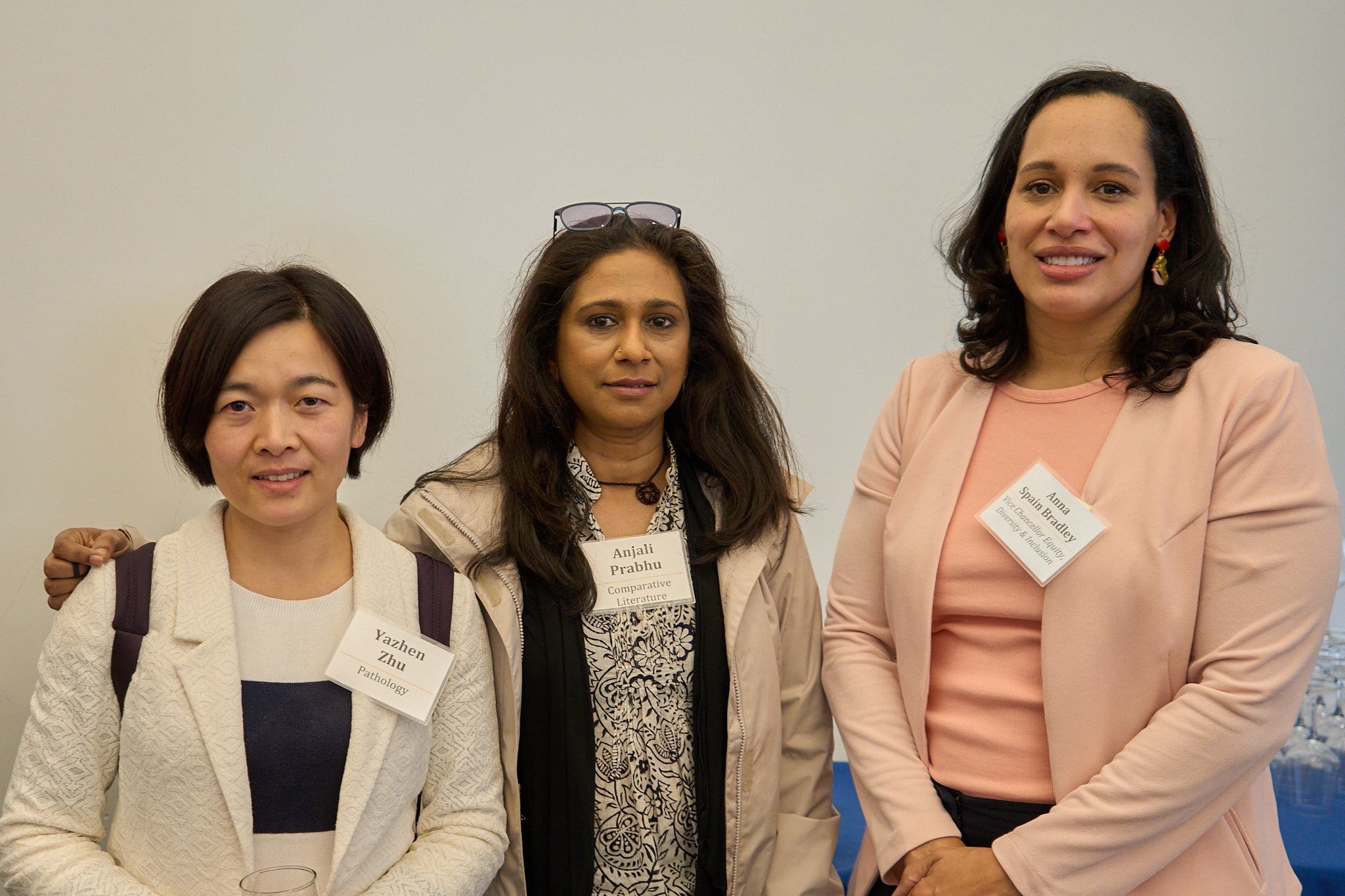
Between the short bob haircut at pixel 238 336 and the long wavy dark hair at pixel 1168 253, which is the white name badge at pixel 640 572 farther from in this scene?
the long wavy dark hair at pixel 1168 253

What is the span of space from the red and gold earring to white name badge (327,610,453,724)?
1367mm

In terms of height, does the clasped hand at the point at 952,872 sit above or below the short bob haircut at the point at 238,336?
below

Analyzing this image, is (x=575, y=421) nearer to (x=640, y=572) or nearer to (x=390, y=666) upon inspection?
(x=640, y=572)

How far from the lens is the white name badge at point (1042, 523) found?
5.05ft

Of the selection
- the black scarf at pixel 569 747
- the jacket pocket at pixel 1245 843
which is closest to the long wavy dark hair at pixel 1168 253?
the jacket pocket at pixel 1245 843

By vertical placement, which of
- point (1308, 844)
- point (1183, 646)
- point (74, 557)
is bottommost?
point (1308, 844)

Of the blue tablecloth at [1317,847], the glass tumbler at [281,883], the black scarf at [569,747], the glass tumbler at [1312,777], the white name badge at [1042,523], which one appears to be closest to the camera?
the glass tumbler at [281,883]

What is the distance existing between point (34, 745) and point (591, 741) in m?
0.90

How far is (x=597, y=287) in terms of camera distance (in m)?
2.01

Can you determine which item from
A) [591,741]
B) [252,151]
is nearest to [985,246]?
[591,741]

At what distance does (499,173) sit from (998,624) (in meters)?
2.01

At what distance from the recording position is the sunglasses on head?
7.07 feet

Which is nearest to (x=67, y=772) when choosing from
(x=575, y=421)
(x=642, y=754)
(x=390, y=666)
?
(x=390, y=666)

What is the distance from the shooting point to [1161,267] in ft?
5.54
